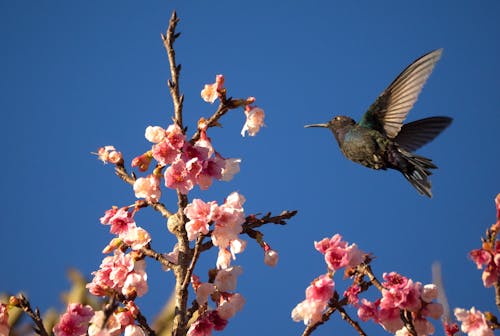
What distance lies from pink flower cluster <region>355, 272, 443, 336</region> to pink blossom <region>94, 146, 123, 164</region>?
1.81 m

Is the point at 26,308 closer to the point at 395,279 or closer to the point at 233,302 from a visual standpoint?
the point at 233,302

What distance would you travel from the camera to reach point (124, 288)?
3004 millimetres

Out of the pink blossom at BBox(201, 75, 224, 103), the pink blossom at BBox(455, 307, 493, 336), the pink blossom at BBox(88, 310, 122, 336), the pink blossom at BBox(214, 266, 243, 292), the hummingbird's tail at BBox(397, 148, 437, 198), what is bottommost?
the pink blossom at BBox(455, 307, 493, 336)

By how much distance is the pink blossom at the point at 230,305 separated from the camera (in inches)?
119

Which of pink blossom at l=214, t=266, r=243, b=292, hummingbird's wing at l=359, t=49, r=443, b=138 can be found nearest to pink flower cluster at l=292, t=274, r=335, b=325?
pink blossom at l=214, t=266, r=243, b=292

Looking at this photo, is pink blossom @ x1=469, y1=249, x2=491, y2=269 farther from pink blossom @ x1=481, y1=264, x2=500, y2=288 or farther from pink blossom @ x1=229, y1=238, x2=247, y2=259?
pink blossom @ x1=229, y1=238, x2=247, y2=259

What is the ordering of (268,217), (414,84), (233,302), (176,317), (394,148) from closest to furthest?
1. (176,317)
2. (233,302)
3. (268,217)
4. (414,84)
5. (394,148)

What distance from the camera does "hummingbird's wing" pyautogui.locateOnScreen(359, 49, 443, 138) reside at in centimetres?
489

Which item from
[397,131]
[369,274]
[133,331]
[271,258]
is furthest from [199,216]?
[397,131]

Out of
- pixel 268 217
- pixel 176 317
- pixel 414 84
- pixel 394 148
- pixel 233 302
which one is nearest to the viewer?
pixel 176 317

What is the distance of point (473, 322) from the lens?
3.11 m

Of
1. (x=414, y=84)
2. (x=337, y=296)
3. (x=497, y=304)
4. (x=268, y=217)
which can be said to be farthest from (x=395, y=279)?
(x=414, y=84)

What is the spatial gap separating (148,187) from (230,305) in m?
0.84

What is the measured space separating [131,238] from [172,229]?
0.25 metres
